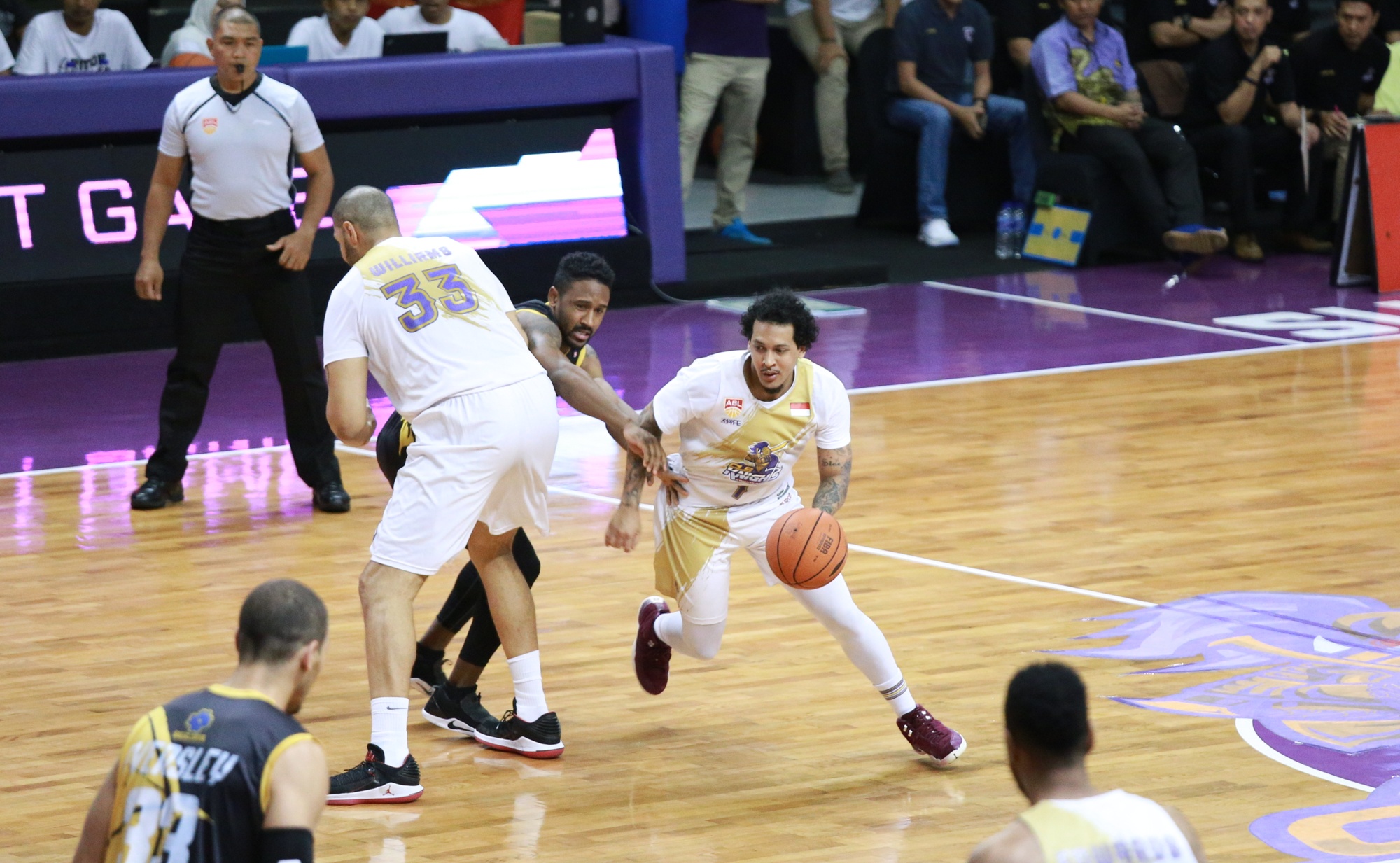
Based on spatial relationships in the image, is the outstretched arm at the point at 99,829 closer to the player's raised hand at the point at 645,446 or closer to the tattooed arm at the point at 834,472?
the player's raised hand at the point at 645,446

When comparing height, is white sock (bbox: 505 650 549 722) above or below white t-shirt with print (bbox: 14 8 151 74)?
below

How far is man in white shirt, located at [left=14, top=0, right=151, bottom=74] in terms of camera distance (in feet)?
42.4

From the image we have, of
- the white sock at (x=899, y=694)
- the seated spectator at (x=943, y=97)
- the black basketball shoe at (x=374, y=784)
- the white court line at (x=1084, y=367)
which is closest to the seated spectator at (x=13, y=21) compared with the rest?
the white court line at (x=1084, y=367)

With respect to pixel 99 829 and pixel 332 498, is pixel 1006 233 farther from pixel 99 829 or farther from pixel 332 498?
pixel 99 829

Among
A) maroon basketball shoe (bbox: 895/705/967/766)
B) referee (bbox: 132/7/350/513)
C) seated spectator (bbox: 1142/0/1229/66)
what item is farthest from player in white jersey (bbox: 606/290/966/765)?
seated spectator (bbox: 1142/0/1229/66)

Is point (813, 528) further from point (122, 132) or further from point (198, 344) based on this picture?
point (122, 132)

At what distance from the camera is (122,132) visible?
1266 centimetres

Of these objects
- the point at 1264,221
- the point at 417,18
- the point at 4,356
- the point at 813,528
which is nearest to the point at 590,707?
the point at 813,528

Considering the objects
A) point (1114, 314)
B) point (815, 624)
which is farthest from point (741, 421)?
point (1114, 314)

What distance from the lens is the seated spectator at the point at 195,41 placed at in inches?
527

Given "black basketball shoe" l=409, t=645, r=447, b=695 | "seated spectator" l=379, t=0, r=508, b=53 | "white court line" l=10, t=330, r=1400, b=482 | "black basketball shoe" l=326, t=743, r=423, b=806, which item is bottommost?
"white court line" l=10, t=330, r=1400, b=482

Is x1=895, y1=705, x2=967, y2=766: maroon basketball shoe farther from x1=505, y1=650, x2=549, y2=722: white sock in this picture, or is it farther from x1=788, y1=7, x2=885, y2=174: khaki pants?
x1=788, y1=7, x2=885, y2=174: khaki pants

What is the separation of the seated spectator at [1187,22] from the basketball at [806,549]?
1158 centimetres

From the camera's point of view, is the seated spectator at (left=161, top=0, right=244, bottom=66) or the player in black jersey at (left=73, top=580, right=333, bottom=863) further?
the seated spectator at (left=161, top=0, right=244, bottom=66)
